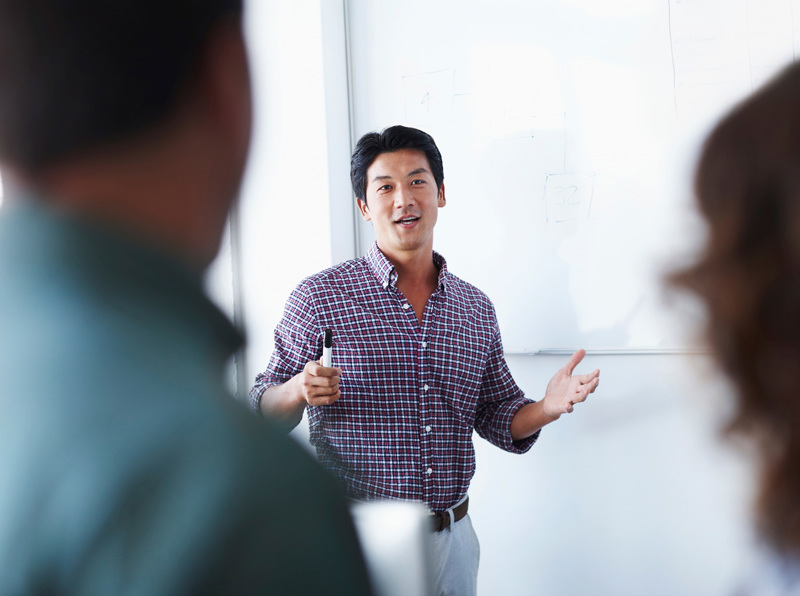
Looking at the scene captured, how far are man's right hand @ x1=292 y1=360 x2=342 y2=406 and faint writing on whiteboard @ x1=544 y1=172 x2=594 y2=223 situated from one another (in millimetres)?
916

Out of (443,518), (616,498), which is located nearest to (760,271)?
(443,518)

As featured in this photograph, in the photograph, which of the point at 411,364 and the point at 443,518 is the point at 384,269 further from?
the point at 443,518

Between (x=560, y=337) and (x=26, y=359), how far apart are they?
190cm

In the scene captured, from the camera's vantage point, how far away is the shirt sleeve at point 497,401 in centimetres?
184

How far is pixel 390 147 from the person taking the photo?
1.85 m

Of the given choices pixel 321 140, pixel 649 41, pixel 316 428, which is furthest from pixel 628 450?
pixel 321 140

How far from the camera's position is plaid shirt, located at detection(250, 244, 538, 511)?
167 centimetres

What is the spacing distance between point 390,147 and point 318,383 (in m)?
0.74

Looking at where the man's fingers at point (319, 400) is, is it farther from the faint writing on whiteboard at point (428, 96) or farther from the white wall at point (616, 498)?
the faint writing on whiteboard at point (428, 96)

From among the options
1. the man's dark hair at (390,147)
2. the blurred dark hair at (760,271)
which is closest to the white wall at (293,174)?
the man's dark hair at (390,147)

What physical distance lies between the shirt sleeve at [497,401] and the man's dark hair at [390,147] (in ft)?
1.50

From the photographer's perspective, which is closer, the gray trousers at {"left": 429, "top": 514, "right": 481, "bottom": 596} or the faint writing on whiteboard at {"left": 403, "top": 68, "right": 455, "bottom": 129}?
the gray trousers at {"left": 429, "top": 514, "right": 481, "bottom": 596}

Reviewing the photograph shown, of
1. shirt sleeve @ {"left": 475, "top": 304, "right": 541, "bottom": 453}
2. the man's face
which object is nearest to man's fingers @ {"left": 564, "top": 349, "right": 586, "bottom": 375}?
shirt sleeve @ {"left": 475, "top": 304, "right": 541, "bottom": 453}

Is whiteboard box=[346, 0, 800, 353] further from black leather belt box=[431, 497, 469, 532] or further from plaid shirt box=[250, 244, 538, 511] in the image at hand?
black leather belt box=[431, 497, 469, 532]
